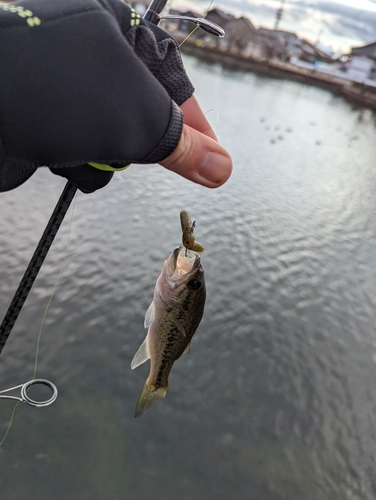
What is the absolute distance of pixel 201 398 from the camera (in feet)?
15.8

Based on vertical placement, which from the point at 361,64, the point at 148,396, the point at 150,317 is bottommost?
the point at 361,64

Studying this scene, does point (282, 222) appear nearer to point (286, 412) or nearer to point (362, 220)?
point (362, 220)

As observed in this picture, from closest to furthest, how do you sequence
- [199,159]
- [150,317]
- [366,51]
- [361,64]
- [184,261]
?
[199,159], [184,261], [150,317], [361,64], [366,51]

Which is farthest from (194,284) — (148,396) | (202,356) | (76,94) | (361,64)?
(361,64)

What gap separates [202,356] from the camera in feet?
17.5

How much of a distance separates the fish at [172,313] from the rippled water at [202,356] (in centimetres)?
231

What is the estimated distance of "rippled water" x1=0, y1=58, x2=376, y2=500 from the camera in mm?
4023

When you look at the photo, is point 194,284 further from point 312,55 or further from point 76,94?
point 312,55

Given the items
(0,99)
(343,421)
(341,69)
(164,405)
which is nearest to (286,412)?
(343,421)

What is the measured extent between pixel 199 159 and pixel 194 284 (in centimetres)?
89

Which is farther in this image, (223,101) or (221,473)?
(223,101)

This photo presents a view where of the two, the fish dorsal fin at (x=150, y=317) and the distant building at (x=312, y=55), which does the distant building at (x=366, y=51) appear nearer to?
the distant building at (x=312, y=55)

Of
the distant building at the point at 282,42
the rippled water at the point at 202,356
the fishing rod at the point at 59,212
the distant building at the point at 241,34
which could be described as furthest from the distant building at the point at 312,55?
the fishing rod at the point at 59,212

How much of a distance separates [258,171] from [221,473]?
8832 millimetres
